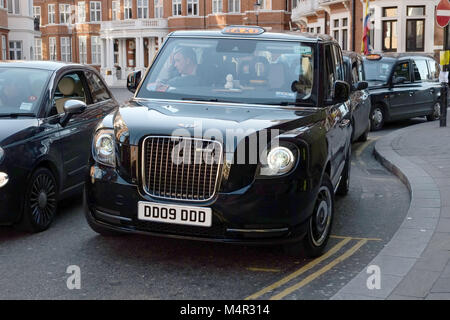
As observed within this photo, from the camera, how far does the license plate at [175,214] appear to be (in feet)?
16.2

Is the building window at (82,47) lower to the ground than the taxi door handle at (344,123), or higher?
higher

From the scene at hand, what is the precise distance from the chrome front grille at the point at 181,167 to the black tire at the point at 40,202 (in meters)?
1.71

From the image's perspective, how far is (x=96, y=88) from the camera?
838cm

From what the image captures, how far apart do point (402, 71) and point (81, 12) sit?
63.6m

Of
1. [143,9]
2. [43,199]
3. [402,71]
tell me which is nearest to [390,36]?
[402,71]

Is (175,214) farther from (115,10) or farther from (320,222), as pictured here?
(115,10)

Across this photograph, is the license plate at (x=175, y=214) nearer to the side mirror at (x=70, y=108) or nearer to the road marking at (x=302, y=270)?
the road marking at (x=302, y=270)

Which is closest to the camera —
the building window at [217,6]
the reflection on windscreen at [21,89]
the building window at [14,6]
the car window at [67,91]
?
the reflection on windscreen at [21,89]

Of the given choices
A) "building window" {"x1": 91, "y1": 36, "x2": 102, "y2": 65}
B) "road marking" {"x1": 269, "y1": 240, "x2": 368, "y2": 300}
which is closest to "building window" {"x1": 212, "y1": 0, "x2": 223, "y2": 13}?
"building window" {"x1": 91, "y1": 36, "x2": 102, "y2": 65}

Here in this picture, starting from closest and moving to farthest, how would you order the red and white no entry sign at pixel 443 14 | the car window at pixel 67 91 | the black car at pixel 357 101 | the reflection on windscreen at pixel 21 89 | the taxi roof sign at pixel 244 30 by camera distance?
the taxi roof sign at pixel 244 30 → the reflection on windscreen at pixel 21 89 → the car window at pixel 67 91 → the black car at pixel 357 101 → the red and white no entry sign at pixel 443 14

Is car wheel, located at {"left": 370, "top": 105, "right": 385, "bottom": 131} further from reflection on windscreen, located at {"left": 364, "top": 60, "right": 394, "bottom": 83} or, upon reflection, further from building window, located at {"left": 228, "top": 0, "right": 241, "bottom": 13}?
building window, located at {"left": 228, "top": 0, "right": 241, "bottom": 13}

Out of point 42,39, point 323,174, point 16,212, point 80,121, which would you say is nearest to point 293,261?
point 323,174

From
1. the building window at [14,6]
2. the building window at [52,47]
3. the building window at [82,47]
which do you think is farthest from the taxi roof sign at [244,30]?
the building window at [52,47]

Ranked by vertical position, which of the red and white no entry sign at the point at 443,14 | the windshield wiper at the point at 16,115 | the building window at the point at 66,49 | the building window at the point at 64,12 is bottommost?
the windshield wiper at the point at 16,115
